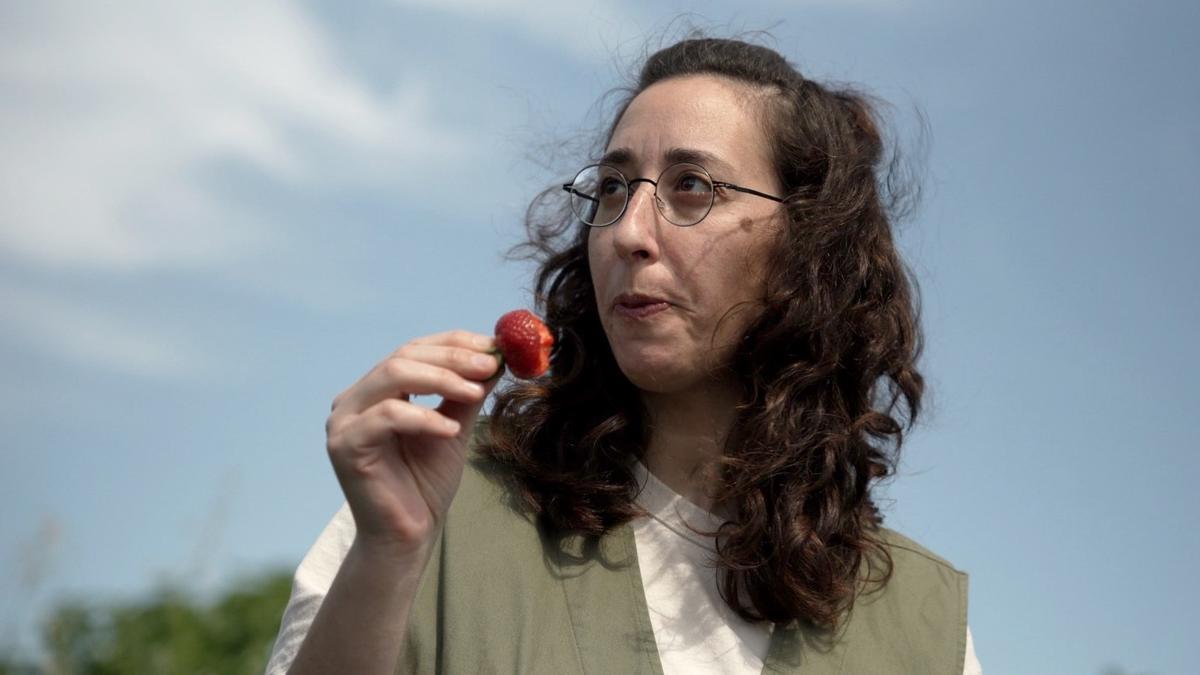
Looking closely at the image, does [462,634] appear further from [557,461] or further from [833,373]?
[833,373]

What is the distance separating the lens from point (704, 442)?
2.74 metres

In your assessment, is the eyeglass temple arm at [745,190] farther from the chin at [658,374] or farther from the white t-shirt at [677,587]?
the white t-shirt at [677,587]

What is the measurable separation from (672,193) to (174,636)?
6.04 metres

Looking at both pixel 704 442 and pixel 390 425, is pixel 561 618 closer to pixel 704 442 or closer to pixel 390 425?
pixel 704 442

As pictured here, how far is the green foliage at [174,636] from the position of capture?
7.42m

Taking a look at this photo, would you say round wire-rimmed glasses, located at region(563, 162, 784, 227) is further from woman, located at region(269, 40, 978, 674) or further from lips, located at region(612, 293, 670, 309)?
lips, located at region(612, 293, 670, 309)

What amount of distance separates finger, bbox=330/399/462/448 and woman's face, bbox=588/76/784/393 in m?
0.88

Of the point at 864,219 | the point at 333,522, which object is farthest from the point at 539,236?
the point at 333,522

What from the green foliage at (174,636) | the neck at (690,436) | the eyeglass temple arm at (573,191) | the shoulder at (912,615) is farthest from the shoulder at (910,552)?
the green foliage at (174,636)

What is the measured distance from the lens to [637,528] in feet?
8.66

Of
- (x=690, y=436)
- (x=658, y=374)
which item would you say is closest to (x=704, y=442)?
(x=690, y=436)

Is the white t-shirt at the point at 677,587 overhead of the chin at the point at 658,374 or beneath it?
beneath

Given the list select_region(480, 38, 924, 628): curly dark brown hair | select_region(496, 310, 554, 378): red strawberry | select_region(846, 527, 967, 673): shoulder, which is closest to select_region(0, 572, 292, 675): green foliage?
select_region(480, 38, 924, 628): curly dark brown hair

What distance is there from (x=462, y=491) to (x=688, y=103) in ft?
3.29
